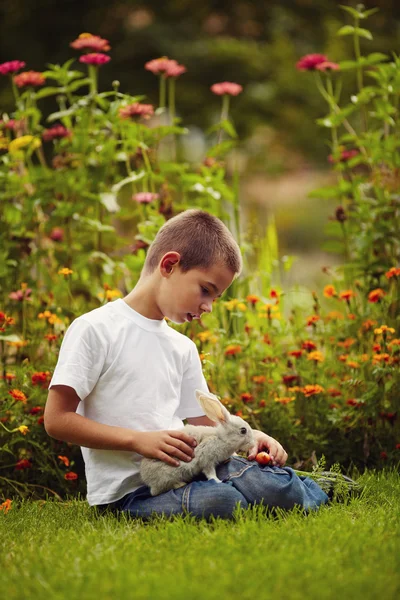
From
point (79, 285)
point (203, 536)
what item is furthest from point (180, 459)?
point (79, 285)

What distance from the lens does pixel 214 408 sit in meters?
2.69

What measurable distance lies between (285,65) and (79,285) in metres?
5.98

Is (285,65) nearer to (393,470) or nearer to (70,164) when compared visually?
(70,164)

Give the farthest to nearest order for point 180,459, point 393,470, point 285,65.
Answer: point 285,65 → point 393,470 → point 180,459

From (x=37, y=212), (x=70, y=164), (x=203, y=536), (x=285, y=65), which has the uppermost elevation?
(x=285, y=65)

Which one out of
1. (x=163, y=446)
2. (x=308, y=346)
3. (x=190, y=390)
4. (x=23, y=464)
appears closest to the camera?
(x=163, y=446)

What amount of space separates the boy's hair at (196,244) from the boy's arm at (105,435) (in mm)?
595

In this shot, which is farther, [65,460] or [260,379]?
[260,379]

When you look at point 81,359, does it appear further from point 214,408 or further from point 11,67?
point 11,67

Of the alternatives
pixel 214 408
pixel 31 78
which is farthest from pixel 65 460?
pixel 31 78

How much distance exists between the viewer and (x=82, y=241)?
15.1 feet

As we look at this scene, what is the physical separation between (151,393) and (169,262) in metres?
0.47

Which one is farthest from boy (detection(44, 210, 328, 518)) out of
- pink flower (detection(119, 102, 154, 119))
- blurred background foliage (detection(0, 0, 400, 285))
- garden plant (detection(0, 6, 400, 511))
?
blurred background foliage (detection(0, 0, 400, 285))

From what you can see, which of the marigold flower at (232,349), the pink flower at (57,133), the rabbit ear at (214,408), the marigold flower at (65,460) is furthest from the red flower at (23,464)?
the pink flower at (57,133)
